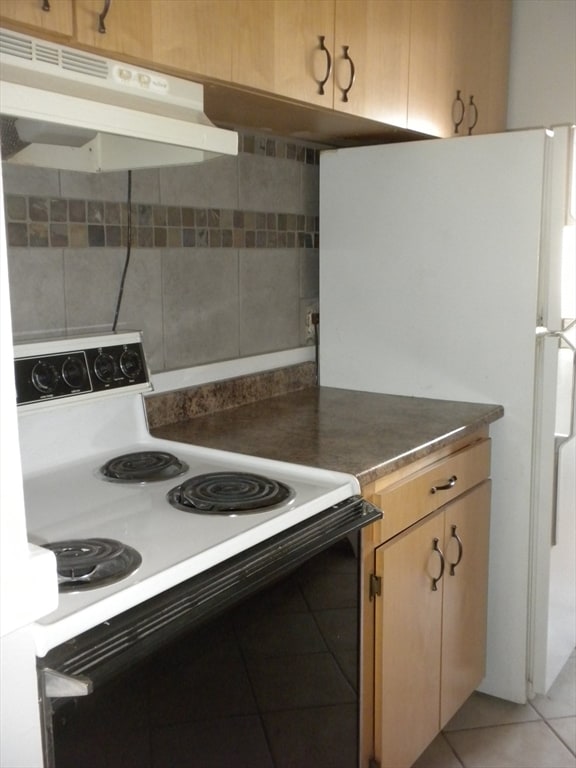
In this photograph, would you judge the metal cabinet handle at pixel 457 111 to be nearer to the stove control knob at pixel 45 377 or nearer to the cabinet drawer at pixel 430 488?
the cabinet drawer at pixel 430 488

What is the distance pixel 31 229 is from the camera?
5.23ft

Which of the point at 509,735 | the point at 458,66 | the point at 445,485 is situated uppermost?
A: the point at 458,66

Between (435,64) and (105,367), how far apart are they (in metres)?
1.31

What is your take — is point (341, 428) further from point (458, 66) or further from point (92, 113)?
point (458, 66)

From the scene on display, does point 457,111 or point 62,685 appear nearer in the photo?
point 62,685

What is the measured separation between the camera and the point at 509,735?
2.14m

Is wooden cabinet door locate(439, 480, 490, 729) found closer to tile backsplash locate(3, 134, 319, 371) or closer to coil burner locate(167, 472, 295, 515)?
coil burner locate(167, 472, 295, 515)

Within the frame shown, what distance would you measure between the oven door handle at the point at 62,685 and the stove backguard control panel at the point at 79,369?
2.32 feet

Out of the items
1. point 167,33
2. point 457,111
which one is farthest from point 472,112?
point 167,33

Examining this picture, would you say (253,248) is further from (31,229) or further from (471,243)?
(31,229)

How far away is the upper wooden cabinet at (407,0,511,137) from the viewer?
211cm

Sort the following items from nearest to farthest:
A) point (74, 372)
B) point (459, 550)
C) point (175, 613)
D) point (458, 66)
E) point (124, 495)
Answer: point (175, 613), point (124, 495), point (74, 372), point (459, 550), point (458, 66)

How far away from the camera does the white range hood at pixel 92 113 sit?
3.71 ft

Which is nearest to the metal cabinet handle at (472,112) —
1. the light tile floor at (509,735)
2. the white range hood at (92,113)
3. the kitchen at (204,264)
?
the kitchen at (204,264)
